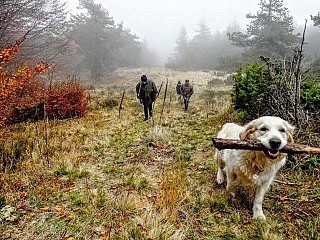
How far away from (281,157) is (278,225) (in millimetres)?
Result: 891

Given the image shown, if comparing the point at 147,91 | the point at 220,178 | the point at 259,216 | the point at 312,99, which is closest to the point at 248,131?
the point at 259,216

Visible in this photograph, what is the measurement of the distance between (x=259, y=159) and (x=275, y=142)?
1.80 feet

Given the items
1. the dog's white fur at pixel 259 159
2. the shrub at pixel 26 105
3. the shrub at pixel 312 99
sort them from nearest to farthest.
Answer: the dog's white fur at pixel 259 159 → the shrub at pixel 312 99 → the shrub at pixel 26 105

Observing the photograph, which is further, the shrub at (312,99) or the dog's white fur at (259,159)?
the shrub at (312,99)

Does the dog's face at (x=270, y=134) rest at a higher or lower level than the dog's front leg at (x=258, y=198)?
higher

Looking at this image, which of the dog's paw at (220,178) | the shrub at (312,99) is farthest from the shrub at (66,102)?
the shrub at (312,99)

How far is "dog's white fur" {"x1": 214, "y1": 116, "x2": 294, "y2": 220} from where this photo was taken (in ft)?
10.4

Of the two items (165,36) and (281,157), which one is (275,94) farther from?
(165,36)

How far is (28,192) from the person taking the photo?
12.7ft

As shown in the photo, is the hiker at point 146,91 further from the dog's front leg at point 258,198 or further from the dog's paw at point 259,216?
the dog's paw at point 259,216

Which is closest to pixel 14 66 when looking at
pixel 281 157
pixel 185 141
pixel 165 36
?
pixel 185 141

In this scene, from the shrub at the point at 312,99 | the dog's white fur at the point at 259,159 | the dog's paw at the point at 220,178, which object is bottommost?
the dog's paw at the point at 220,178

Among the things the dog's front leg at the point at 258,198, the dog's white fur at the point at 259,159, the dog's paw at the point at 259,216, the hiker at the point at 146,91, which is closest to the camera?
the dog's white fur at the point at 259,159

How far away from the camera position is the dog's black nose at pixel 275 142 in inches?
119
